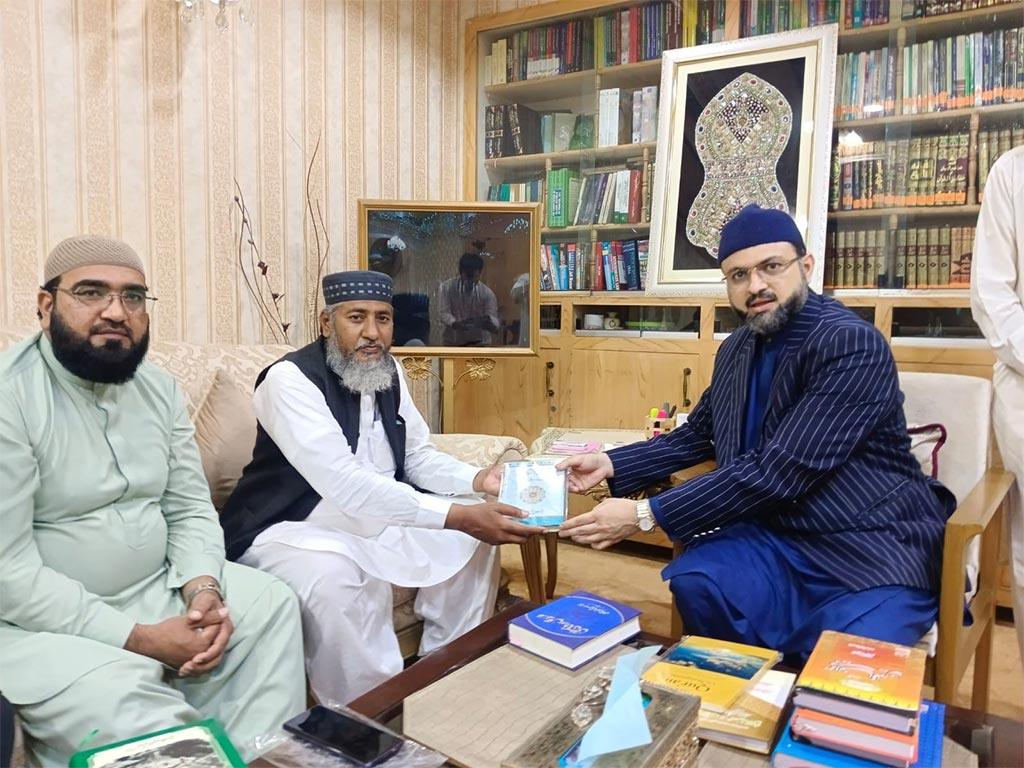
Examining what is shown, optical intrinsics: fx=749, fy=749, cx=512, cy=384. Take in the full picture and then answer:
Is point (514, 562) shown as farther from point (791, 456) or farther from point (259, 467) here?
point (791, 456)

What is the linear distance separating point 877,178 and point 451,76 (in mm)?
2202

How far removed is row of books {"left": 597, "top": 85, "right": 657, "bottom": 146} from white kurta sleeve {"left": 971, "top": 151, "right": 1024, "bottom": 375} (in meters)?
1.70

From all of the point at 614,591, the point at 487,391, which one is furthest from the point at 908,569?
the point at 487,391

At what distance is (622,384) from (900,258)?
50.7 inches

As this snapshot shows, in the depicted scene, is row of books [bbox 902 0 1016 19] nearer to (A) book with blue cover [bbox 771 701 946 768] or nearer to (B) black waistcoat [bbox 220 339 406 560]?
(B) black waistcoat [bbox 220 339 406 560]

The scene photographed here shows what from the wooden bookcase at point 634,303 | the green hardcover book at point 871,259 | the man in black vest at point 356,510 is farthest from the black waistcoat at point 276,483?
the green hardcover book at point 871,259

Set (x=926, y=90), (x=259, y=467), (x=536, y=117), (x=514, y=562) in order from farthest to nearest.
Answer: (x=536, y=117) < (x=514, y=562) < (x=926, y=90) < (x=259, y=467)

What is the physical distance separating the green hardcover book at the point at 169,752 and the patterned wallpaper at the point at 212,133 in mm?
1542

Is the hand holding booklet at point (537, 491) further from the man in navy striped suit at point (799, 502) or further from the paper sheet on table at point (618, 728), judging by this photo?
the paper sheet on table at point (618, 728)

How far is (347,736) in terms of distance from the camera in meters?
1.05

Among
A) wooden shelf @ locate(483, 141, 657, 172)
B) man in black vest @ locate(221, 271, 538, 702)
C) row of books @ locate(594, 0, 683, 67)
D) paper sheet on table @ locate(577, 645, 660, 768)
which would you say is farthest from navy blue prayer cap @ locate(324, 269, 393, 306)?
row of books @ locate(594, 0, 683, 67)

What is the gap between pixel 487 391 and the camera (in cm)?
397

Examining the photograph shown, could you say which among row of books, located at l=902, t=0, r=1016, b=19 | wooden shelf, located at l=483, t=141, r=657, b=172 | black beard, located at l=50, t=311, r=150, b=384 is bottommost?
black beard, located at l=50, t=311, r=150, b=384

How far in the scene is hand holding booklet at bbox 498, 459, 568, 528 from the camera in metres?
1.85
